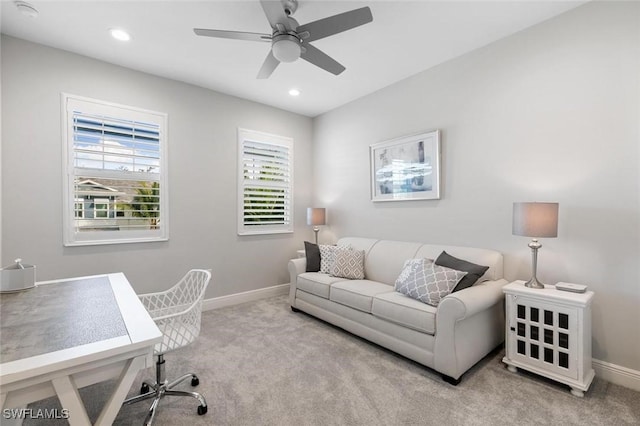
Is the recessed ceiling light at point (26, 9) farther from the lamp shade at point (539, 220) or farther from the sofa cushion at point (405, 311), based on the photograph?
the lamp shade at point (539, 220)

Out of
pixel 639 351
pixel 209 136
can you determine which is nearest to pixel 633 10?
pixel 639 351

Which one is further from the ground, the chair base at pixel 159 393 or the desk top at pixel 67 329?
the desk top at pixel 67 329

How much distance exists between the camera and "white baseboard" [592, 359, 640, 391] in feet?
6.75

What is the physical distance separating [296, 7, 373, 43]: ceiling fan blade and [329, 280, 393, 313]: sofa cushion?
2213 mm

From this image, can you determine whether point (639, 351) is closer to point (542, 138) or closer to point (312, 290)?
point (542, 138)

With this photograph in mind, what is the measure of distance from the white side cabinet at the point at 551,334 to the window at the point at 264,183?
3120 millimetres

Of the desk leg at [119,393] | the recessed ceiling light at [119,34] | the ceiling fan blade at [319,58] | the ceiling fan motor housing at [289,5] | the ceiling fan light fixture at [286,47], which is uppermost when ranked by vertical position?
the recessed ceiling light at [119,34]

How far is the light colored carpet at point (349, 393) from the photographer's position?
1.76 metres

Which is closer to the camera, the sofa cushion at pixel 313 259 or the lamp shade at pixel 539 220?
the lamp shade at pixel 539 220

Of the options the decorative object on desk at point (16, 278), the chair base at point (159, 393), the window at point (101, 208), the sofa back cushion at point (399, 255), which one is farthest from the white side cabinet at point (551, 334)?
the window at point (101, 208)

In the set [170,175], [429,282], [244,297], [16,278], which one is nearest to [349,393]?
[429,282]

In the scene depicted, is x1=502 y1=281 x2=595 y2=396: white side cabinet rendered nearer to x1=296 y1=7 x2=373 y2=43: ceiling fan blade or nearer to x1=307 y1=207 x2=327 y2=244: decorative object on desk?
x1=296 y1=7 x2=373 y2=43: ceiling fan blade

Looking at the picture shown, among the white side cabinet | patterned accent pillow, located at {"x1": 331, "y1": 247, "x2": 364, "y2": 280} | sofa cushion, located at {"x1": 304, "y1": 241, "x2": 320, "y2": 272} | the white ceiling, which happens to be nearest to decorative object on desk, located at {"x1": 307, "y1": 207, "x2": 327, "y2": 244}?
sofa cushion, located at {"x1": 304, "y1": 241, "x2": 320, "y2": 272}

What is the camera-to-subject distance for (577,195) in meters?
2.31
